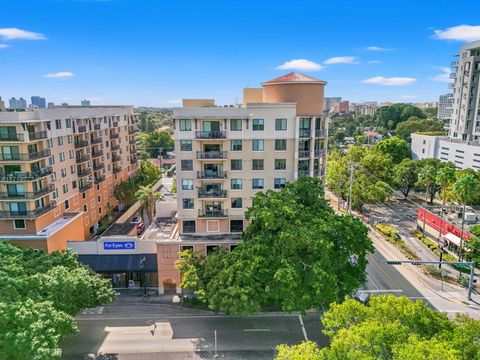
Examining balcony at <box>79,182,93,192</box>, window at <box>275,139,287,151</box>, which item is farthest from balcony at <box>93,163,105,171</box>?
window at <box>275,139,287,151</box>

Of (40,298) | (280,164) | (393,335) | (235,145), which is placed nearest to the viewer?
(393,335)

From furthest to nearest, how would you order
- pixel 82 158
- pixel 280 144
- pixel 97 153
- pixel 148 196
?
pixel 97 153 → pixel 148 196 → pixel 82 158 → pixel 280 144

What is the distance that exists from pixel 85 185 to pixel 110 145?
41.0 feet

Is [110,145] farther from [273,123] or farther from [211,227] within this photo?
[273,123]

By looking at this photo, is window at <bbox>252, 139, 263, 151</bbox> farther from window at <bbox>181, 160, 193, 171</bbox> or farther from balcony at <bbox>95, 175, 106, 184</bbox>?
balcony at <bbox>95, 175, 106, 184</bbox>

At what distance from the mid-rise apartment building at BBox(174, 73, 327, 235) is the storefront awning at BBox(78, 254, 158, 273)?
5183 millimetres

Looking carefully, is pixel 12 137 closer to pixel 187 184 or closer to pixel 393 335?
pixel 187 184

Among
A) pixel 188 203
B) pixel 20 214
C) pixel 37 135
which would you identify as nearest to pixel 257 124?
pixel 188 203

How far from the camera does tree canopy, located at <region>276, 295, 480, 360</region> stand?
17.2 metres

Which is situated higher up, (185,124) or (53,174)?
(185,124)

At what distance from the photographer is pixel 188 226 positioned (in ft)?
136

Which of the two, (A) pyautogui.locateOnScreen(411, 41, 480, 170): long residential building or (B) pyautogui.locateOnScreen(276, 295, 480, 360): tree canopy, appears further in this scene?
(A) pyautogui.locateOnScreen(411, 41, 480, 170): long residential building

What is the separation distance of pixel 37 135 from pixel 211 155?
22.4 m

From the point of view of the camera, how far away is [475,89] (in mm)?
82062
